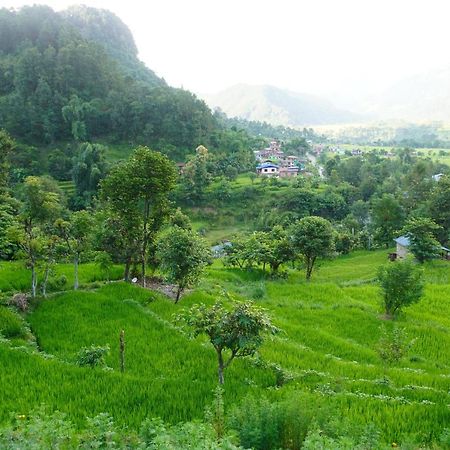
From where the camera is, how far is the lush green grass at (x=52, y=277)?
19031 mm

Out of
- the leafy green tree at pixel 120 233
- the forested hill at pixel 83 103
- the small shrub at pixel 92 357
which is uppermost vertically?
the forested hill at pixel 83 103

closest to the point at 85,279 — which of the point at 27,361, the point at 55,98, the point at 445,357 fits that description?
the point at 27,361

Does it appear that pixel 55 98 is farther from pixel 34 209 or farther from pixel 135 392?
pixel 135 392

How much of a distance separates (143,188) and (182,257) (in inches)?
146

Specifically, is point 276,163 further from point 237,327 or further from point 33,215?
point 237,327

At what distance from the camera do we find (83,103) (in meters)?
72.3

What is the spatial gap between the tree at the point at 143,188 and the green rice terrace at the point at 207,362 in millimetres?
3177

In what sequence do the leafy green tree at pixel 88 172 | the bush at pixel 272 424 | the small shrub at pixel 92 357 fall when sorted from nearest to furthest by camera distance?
the bush at pixel 272 424 < the small shrub at pixel 92 357 < the leafy green tree at pixel 88 172

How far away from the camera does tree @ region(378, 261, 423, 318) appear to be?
19344 millimetres

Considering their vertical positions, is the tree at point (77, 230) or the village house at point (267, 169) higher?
the village house at point (267, 169)

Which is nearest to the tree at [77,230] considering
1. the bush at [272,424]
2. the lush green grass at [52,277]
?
the lush green grass at [52,277]

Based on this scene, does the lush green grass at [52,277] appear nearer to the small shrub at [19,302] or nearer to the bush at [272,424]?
the small shrub at [19,302]

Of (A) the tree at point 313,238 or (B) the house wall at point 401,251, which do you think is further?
(B) the house wall at point 401,251

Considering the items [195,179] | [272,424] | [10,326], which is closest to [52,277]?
[10,326]
